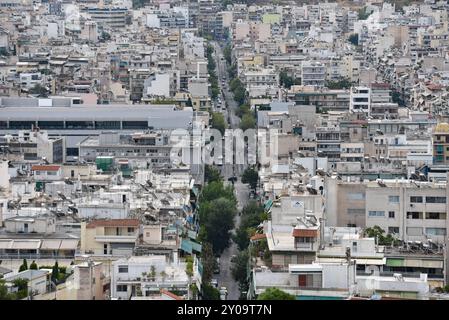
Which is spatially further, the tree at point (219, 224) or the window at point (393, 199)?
the tree at point (219, 224)

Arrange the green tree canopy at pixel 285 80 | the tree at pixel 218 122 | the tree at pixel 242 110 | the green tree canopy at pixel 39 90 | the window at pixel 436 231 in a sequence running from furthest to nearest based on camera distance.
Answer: the green tree canopy at pixel 285 80, the green tree canopy at pixel 39 90, the tree at pixel 242 110, the tree at pixel 218 122, the window at pixel 436 231

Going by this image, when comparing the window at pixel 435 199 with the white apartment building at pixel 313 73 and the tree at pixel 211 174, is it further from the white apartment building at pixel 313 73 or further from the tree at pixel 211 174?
the white apartment building at pixel 313 73

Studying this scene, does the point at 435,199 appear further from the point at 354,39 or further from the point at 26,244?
the point at 354,39

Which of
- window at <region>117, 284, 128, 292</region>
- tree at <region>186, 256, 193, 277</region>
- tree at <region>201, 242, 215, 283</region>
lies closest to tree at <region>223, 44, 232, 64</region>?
tree at <region>201, 242, 215, 283</region>

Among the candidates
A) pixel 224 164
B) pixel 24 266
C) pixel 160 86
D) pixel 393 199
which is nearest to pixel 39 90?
pixel 160 86

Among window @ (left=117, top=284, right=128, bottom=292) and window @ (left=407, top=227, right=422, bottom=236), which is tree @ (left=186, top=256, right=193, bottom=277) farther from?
window @ (left=407, top=227, right=422, bottom=236)

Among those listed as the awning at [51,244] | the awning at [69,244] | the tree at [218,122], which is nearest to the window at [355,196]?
the awning at [69,244]
